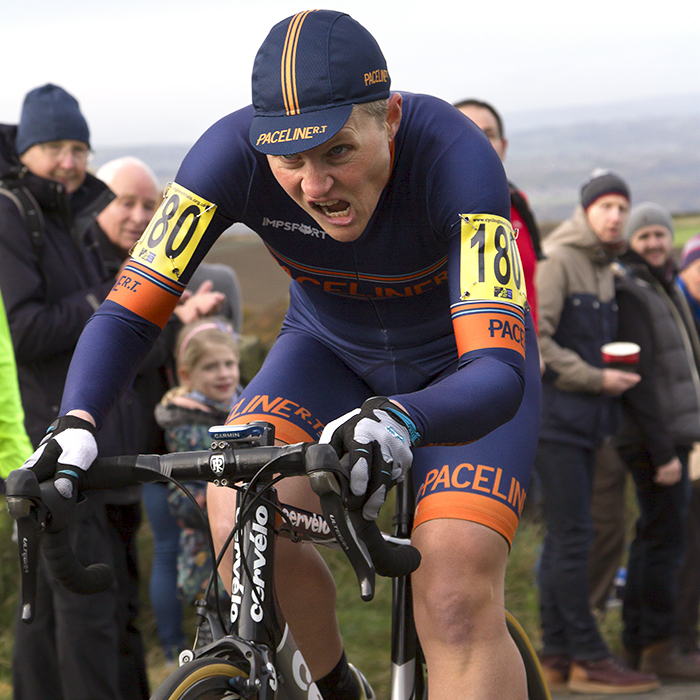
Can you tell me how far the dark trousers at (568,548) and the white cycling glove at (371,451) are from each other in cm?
337

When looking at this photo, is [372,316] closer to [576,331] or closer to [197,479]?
[197,479]

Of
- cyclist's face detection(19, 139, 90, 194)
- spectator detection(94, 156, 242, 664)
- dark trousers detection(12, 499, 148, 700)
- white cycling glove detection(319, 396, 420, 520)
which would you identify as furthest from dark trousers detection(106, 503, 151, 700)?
white cycling glove detection(319, 396, 420, 520)

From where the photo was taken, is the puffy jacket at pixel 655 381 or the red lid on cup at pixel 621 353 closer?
the red lid on cup at pixel 621 353

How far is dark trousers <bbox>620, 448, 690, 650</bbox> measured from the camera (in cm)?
569

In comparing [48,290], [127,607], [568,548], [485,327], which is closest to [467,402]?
[485,327]

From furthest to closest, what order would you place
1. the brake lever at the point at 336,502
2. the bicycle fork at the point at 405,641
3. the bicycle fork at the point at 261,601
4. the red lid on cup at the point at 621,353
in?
the red lid on cup at the point at 621,353, the bicycle fork at the point at 405,641, the bicycle fork at the point at 261,601, the brake lever at the point at 336,502

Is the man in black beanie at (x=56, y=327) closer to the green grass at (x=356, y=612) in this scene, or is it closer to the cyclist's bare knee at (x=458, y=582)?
the green grass at (x=356, y=612)

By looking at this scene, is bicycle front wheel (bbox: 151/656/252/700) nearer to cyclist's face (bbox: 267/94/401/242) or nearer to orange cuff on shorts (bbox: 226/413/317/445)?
orange cuff on shorts (bbox: 226/413/317/445)

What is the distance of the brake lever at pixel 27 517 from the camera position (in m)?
2.13

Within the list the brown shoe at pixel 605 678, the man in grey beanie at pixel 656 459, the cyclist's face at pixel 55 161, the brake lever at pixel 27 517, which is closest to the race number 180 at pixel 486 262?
the brake lever at pixel 27 517

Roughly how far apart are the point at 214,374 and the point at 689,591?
127 inches

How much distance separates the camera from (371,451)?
1943 millimetres

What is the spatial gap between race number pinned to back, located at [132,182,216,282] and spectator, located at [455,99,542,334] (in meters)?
2.30

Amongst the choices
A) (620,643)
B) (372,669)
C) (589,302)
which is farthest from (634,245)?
(372,669)
